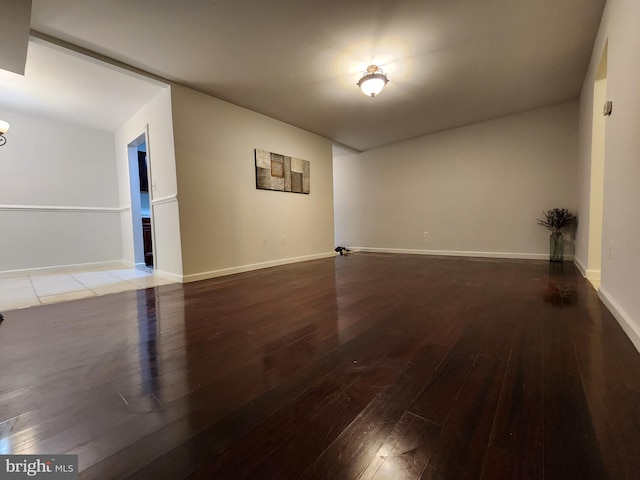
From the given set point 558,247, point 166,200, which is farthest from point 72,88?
point 558,247

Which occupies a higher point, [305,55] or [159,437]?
[305,55]

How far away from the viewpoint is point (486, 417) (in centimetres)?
84

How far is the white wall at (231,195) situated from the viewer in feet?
10.6

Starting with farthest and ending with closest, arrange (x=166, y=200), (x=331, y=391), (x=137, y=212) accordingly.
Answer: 1. (x=137, y=212)
2. (x=166, y=200)
3. (x=331, y=391)

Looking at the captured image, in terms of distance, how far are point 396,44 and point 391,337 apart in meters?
2.62

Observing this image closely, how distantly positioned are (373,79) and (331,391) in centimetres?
300

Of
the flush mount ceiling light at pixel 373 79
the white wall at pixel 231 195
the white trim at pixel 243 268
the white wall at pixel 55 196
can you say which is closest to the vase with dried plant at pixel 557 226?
the flush mount ceiling light at pixel 373 79

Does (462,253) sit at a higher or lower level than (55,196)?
lower

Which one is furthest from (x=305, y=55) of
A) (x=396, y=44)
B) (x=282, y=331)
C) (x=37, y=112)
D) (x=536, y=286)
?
(x=37, y=112)

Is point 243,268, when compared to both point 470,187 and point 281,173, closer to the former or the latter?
point 281,173

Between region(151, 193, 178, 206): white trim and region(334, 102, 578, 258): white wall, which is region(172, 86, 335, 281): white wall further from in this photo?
region(334, 102, 578, 258): white wall

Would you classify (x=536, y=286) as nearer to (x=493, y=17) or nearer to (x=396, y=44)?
(x=493, y=17)

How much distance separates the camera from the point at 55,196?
4227mm

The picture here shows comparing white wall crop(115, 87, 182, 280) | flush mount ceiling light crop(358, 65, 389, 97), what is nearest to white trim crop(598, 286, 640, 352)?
flush mount ceiling light crop(358, 65, 389, 97)
